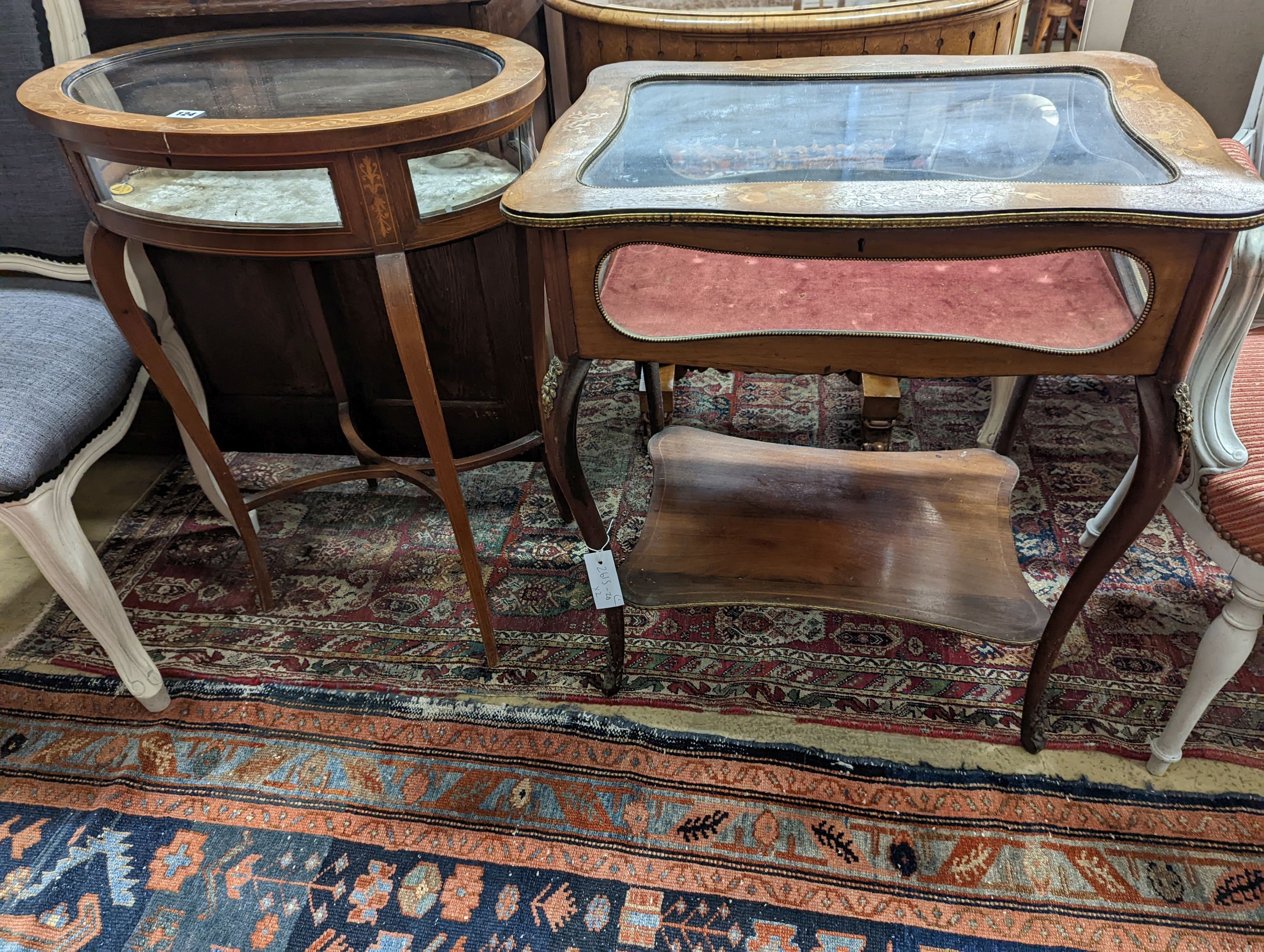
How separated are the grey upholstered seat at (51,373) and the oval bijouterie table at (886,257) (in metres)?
0.88

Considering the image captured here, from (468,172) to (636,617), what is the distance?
98 cm

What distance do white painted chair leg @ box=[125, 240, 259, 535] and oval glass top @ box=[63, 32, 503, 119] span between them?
363 millimetres

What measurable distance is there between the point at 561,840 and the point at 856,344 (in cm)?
96

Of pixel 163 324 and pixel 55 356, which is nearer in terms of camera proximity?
pixel 55 356

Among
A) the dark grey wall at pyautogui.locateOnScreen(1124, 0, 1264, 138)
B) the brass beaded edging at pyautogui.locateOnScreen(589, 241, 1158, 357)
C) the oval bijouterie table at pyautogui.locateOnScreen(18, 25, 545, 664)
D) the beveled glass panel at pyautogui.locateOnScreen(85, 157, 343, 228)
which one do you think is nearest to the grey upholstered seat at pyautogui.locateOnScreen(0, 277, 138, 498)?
the oval bijouterie table at pyautogui.locateOnScreen(18, 25, 545, 664)

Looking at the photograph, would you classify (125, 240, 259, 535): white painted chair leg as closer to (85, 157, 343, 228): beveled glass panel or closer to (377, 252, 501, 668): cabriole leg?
(85, 157, 343, 228): beveled glass panel

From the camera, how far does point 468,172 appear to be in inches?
53.9

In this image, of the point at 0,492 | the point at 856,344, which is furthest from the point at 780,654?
the point at 0,492

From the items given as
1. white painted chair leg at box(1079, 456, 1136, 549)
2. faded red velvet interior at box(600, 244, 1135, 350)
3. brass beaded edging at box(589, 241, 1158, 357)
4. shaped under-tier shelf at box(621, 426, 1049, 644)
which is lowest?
white painted chair leg at box(1079, 456, 1136, 549)

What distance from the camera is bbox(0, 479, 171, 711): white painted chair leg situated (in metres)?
1.37

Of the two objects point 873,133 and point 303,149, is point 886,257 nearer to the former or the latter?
point 873,133

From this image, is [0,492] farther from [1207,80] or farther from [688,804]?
[1207,80]

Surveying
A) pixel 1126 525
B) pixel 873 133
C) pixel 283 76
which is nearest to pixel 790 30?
pixel 873 133

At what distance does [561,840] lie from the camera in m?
1.41
